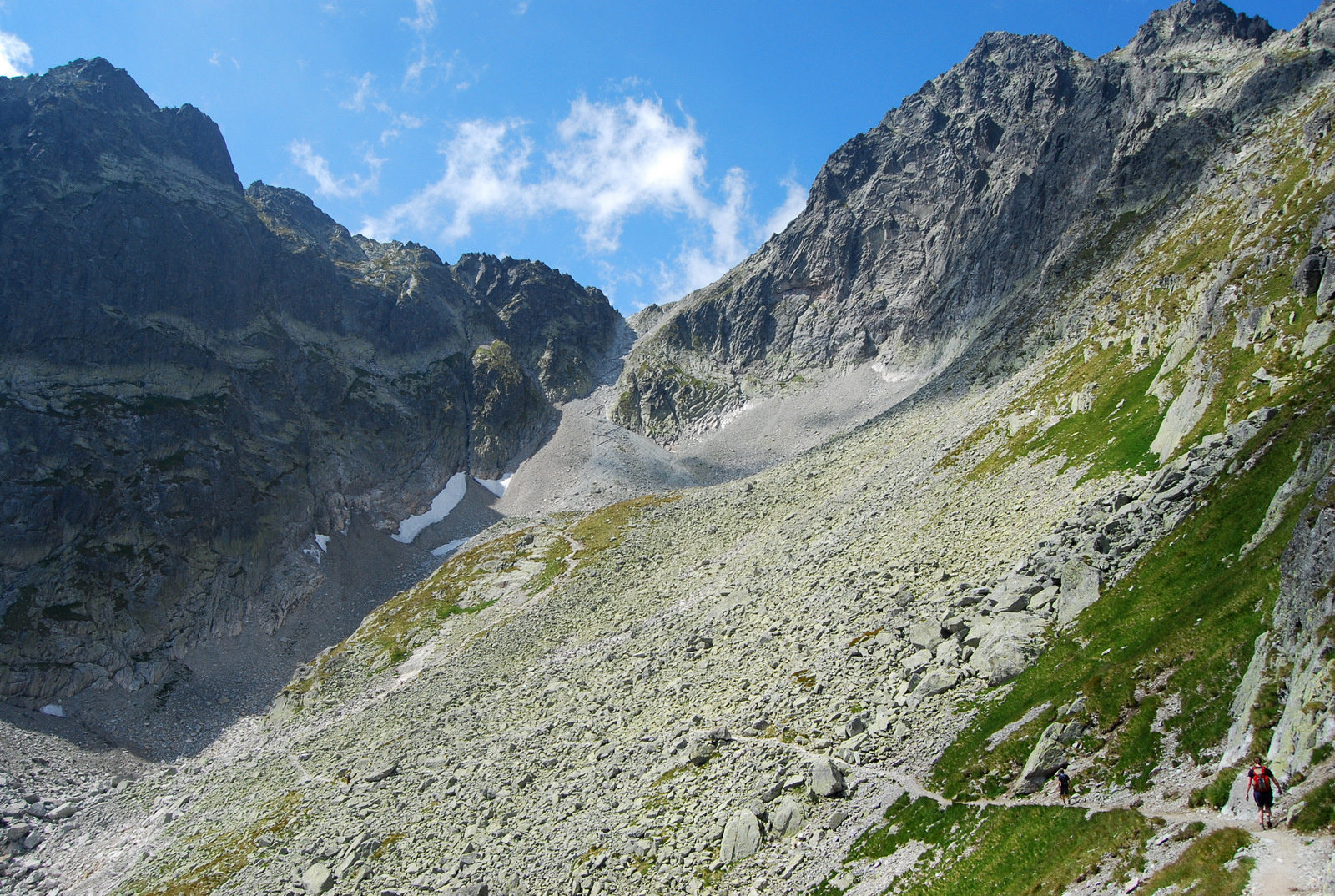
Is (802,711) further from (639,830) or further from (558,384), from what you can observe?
(558,384)

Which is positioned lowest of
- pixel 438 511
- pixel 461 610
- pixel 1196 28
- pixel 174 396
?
pixel 461 610

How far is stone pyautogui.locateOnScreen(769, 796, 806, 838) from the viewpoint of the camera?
23031 mm

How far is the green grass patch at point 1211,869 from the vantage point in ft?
38.3

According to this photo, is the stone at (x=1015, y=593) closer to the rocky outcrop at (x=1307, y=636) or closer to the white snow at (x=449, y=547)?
the rocky outcrop at (x=1307, y=636)

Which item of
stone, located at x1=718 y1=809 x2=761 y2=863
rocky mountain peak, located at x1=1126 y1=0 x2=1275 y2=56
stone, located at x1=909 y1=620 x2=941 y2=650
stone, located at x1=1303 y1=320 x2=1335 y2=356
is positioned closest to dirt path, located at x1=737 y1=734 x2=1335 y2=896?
stone, located at x1=718 y1=809 x2=761 y2=863

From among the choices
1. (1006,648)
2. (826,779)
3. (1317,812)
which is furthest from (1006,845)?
(1006,648)

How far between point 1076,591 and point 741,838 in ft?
46.7

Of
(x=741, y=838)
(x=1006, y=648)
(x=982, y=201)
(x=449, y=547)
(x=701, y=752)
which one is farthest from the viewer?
(x=982, y=201)

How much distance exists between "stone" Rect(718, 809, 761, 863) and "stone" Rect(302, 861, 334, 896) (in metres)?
22.3

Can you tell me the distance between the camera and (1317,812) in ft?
39.6

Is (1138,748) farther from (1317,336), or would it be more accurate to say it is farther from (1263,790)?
(1317,336)

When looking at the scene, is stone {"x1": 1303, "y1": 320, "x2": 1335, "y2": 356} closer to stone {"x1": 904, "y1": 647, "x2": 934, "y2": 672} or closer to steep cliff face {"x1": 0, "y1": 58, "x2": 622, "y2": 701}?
stone {"x1": 904, "y1": 647, "x2": 934, "y2": 672}

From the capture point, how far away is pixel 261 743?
7250 cm

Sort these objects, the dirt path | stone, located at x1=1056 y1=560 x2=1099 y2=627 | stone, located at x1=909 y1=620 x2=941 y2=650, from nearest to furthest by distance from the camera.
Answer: the dirt path → stone, located at x1=1056 y1=560 x2=1099 y2=627 → stone, located at x1=909 y1=620 x2=941 y2=650
